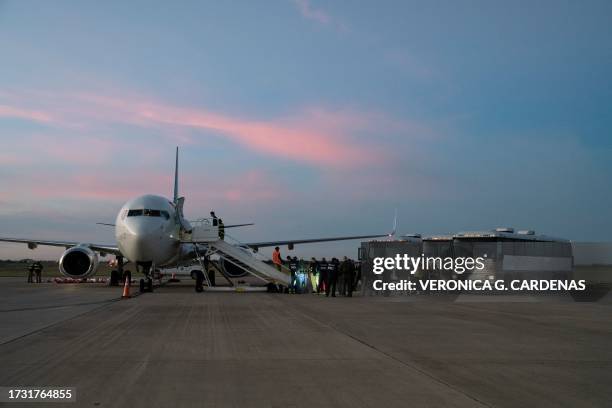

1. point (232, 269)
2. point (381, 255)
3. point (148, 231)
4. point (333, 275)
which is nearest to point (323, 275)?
point (333, 275)

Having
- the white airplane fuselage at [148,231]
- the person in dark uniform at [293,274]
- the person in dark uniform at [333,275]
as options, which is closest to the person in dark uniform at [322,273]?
the person in dark uniform at [333,275]

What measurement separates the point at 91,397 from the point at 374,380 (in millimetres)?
3037

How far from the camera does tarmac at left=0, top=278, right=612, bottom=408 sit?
6031mm

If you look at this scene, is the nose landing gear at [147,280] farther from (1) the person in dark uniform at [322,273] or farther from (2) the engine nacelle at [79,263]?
(1) the person in dark uniform at [322,273]

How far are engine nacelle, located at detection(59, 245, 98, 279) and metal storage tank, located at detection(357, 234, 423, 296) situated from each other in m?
12.9

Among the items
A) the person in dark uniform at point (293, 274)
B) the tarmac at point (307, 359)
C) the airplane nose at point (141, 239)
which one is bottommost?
the tarmac at point (307, 359)

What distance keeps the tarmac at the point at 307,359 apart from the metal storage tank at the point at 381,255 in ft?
35.3

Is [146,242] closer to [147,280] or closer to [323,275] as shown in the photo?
[147,280]

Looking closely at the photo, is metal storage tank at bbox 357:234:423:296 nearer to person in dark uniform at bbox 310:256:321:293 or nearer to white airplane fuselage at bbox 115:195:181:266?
person in dark uniform at bbox 310:256:321:293

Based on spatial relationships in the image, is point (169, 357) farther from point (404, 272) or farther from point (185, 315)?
point (404, 272)

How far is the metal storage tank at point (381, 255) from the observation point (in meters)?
25.4

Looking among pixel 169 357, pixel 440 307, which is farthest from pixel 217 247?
pixel 169 357

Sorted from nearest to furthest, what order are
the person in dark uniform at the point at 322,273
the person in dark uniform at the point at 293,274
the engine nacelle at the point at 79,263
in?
the person in dark uniform at the point at 322,273 < the person in dark uniform at the point at 293,274 < the engine nacelle at the point at 79,263

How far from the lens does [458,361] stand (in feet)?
26.7
